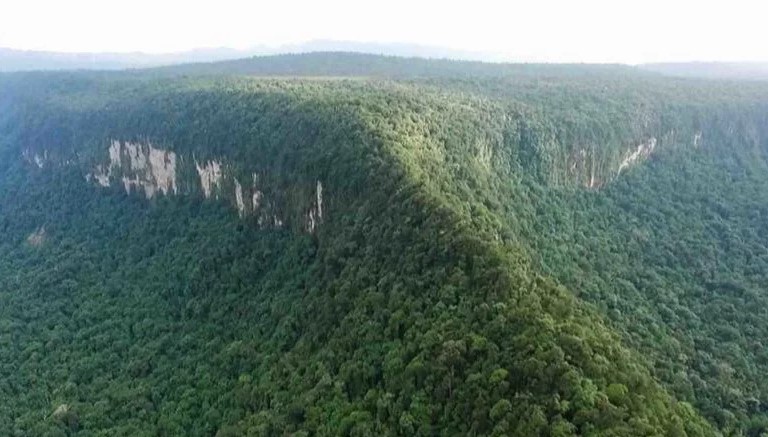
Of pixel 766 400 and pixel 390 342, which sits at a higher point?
pixel 390 342

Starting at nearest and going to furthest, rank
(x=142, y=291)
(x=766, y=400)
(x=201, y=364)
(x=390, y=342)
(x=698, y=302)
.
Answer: (x=390, y=342) → (x=766, y=400) → (x=201, y=364) → (x=698, y=302) → (x=142, y=291)

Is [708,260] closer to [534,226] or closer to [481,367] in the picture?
[534,226]

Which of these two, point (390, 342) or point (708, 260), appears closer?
point (390, 342)

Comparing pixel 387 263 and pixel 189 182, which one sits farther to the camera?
pixel 189 182

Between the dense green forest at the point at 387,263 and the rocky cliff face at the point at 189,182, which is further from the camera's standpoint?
the rocky cliff face at the point at 189,182

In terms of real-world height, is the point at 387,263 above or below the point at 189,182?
Answer: above

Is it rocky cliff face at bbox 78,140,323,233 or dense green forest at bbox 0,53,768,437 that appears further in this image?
rocky cliff face at bbox 78,140,323,233

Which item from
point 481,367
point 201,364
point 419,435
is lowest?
point 201,364

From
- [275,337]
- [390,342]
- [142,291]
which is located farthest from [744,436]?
[142,291]
